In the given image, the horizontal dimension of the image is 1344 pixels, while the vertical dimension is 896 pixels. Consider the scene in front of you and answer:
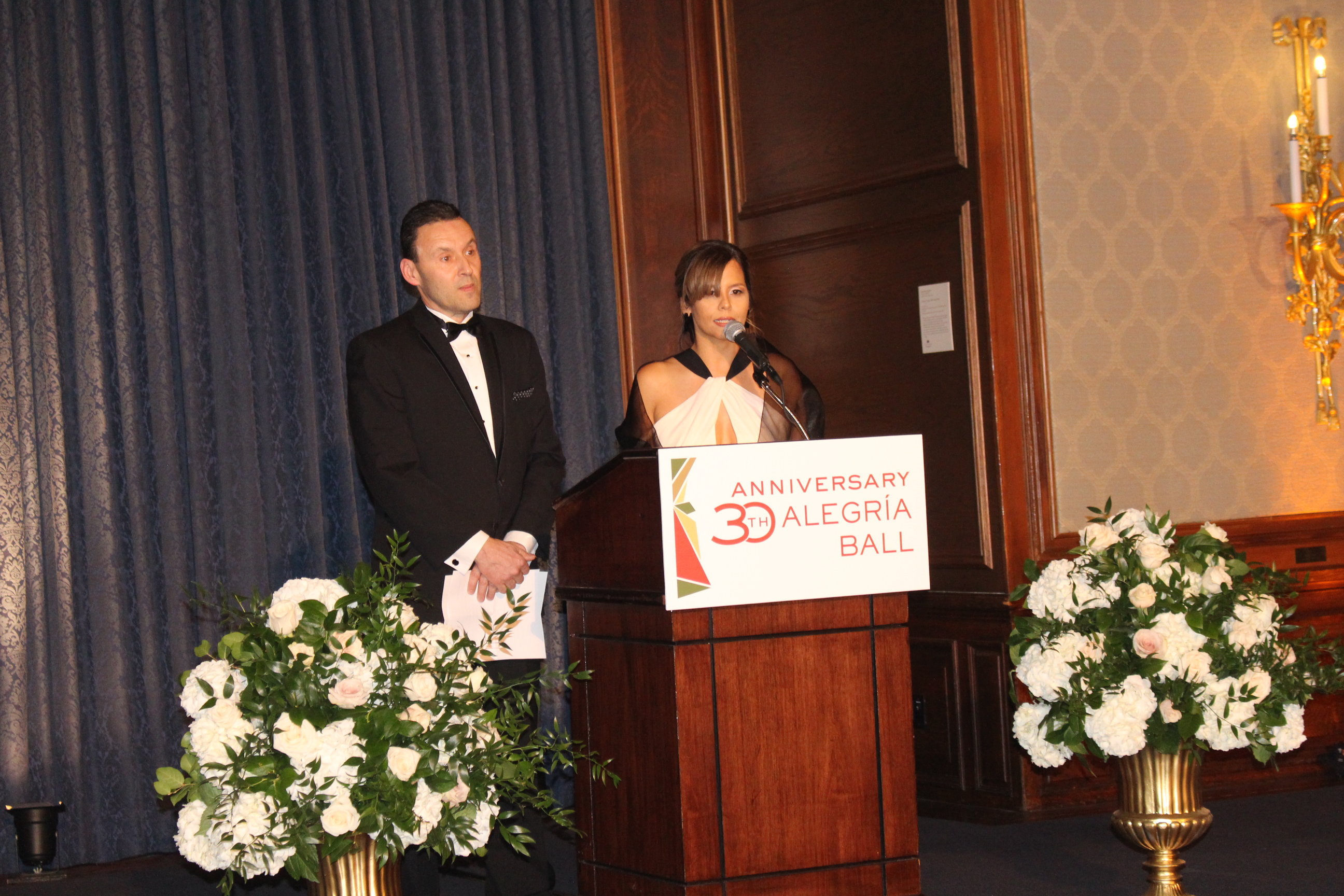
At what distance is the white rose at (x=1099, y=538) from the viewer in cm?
280

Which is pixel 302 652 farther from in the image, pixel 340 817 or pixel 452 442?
pixel 452 442

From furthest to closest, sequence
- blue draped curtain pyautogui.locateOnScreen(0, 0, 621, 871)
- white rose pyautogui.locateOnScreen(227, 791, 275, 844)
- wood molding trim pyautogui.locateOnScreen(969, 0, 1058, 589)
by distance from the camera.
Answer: wood molding trim pyautogui.locateOnScreen(969, 0, 1058, 589) < blue draped curtain pyautogui.locateOnScreen(0, 0, 621, 871) < white rose pyautogui.locateOnScreen(227, 791, 275, 844)

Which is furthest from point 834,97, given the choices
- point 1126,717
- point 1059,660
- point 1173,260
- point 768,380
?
point 1126,717

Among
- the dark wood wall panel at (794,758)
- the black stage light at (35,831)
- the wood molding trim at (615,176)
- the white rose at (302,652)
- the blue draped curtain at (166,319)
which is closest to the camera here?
the white rose at (302,652)

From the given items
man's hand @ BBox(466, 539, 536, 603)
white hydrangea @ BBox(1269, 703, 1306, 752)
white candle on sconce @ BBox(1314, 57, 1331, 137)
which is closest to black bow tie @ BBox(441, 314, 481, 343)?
man's hand @ BBox(466, 539, 536, 603)

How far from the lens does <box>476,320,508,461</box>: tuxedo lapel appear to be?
3.53 meters

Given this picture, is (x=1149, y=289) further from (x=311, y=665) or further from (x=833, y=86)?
(x=311, y=665)

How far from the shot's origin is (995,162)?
13.9 feet

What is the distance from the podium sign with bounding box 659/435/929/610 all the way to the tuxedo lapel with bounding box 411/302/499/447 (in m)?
0.88

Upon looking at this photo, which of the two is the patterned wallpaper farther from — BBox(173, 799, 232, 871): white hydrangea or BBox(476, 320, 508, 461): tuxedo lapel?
BBox(173, 799, 232, 871): white hydrangea

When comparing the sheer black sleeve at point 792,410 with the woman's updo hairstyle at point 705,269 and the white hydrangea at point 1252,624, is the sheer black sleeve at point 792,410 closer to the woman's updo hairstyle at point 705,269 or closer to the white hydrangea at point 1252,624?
the woman's updo hairstyle at point 705,269

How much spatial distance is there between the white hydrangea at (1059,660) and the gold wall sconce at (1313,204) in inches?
96.7

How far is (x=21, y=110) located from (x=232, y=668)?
278 cm

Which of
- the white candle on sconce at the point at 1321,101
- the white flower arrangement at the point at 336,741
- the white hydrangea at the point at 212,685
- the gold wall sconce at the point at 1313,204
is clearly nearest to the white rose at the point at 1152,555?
the white flower arrangement at the point at 336,741
